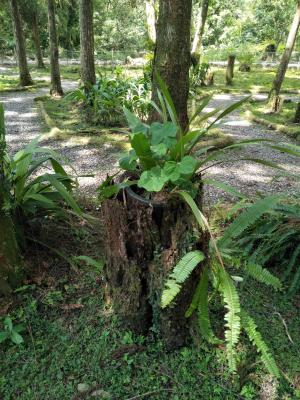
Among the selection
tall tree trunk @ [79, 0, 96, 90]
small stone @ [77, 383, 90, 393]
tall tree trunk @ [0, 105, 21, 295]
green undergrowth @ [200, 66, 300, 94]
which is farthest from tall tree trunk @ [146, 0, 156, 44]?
small stone @ [77, 383, 90, 393]

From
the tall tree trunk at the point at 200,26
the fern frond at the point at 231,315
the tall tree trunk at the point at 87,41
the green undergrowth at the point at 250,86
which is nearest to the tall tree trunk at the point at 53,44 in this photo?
the tall tree trunk at the point at 87,41

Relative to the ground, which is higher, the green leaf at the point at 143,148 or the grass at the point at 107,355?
the green leaf at the point at 143,148

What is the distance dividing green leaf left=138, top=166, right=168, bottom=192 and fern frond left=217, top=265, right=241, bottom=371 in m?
0.49

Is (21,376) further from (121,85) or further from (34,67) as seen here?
(34,67)

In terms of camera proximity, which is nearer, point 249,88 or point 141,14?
A: point 249,88

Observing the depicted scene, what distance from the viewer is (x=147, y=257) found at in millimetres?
1778

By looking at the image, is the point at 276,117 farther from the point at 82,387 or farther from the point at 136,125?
the point at 82,387

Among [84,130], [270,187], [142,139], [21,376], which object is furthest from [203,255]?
[84,130]

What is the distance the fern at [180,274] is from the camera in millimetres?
1378

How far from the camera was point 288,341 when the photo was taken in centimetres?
193

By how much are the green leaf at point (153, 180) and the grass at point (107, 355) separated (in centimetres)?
93

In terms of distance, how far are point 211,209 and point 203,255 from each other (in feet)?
6.20

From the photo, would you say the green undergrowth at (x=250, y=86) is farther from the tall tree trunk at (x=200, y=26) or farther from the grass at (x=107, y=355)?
the grass at (x=107, y=355)

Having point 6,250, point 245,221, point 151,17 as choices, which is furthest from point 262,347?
point 151,17
